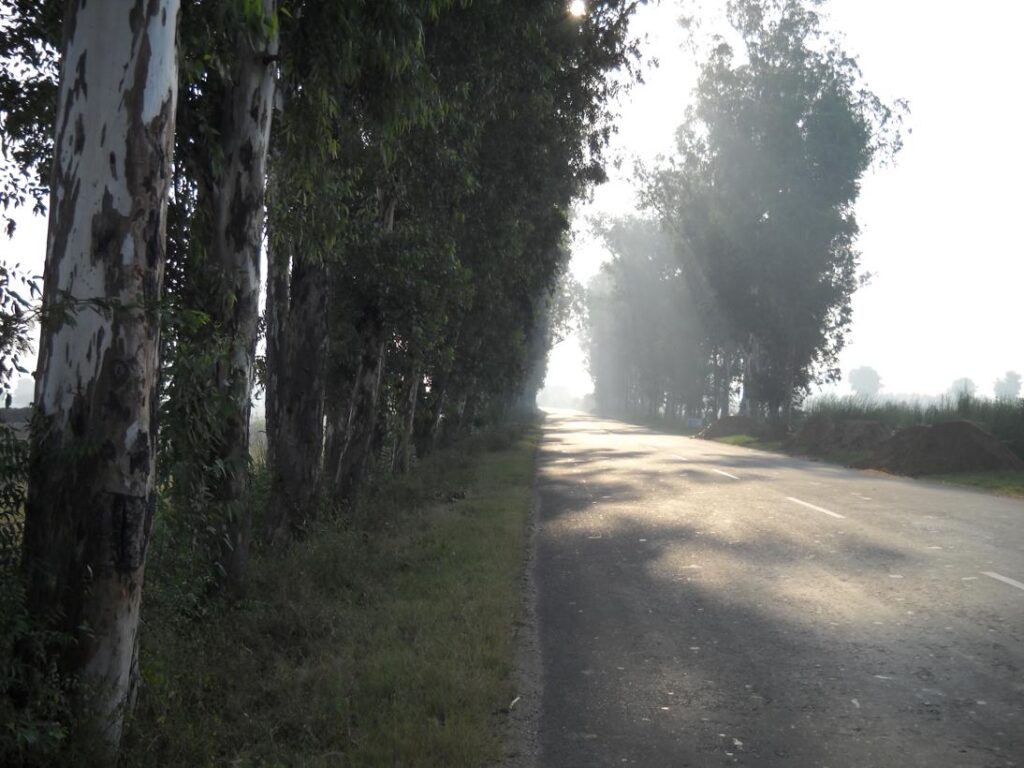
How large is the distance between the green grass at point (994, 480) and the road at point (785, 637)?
→ 15.6 feet

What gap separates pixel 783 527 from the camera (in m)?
12.7

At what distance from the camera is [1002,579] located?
889 centimetres

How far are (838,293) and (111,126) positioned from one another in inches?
1743

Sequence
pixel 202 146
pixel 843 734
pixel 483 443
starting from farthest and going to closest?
pixel 483 443 < pixel 202 146 < pixel 843 734

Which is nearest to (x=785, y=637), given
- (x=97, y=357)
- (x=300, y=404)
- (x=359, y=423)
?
(x=97, y=357)

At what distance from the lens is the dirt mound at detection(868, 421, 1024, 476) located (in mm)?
22750

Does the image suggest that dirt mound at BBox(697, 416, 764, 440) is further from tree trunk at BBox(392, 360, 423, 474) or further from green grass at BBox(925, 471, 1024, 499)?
tree trunk at BBox(392, 360, 423, 474)

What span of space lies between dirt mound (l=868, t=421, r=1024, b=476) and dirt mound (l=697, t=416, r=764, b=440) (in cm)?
2079

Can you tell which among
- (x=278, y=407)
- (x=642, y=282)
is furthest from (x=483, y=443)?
(x=642, y=282)

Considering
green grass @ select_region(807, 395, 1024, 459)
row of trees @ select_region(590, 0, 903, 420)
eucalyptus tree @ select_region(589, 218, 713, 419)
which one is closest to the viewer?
green grass @ select_region(807, 395, 1024, 459)

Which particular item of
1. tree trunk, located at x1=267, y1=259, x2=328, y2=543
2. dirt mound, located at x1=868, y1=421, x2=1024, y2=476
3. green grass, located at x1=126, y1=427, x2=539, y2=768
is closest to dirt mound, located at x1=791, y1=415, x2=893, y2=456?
dirt mound, located at x1=868, y1=421, x2=1024, y2=476

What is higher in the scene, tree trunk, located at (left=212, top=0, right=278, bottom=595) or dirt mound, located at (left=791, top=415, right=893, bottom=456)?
tree trunk, located at (left=212, top=0, right=278, bottom=595)

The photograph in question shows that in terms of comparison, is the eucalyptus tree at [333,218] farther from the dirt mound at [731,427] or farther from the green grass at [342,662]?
the dirt mound at [731,427]

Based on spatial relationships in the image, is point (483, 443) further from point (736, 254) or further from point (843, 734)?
point (843, 734)
